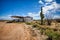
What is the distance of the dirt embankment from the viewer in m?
5.16

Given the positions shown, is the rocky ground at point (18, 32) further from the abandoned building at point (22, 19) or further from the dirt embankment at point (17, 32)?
the abandoned building at point (22, 19)

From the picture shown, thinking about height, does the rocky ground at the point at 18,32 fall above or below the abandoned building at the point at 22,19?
below

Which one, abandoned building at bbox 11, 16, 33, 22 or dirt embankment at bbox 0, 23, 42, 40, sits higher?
abandoned building at bbox 11, 16, 33, 22

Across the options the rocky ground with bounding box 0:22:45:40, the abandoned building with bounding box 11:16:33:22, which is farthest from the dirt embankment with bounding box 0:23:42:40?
the abandoned building with bounding box 11:16:33:22

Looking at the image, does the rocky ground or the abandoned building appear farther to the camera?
the abandoned building

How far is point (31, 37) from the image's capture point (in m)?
5.18

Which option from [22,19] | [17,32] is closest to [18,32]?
[17,32]

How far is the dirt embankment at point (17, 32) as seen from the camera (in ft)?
16.9

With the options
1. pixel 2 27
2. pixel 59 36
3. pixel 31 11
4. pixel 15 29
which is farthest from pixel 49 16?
pixel 2 27

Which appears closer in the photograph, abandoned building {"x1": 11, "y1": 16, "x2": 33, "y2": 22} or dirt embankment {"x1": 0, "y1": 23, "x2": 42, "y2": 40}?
dirt embankment {"x1": 0, "y1": 23, "x2": 42, "y2": 40}

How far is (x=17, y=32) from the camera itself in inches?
220

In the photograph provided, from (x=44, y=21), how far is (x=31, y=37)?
83cm

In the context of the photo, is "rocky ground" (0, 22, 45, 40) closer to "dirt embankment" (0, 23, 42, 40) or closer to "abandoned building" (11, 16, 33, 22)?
"dirt embankment" (0, 23, 42, 40)

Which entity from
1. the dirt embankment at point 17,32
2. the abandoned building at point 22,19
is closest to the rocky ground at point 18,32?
the dirt embankment at point 17,32
